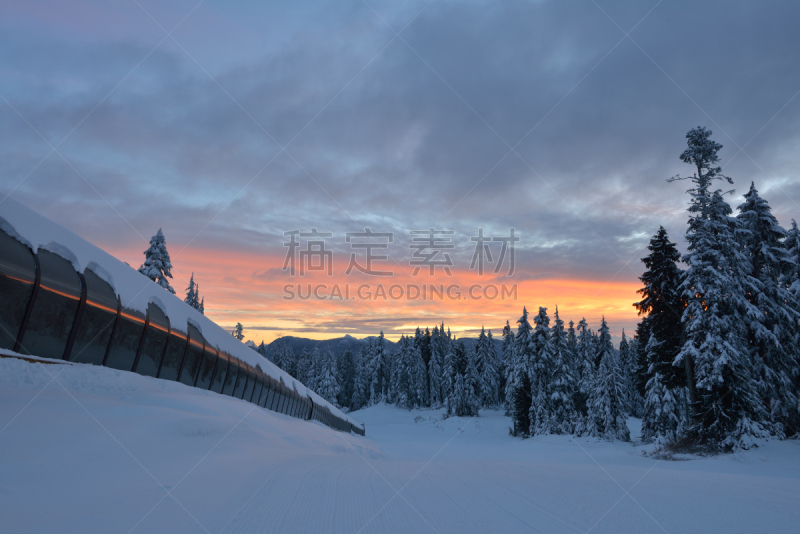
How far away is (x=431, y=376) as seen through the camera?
82125 millimetres

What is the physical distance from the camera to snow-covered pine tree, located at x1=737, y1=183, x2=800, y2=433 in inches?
846

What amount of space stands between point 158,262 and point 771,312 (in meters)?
42.2

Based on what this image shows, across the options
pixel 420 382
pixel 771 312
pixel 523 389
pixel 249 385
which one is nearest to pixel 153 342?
pixel 249 385

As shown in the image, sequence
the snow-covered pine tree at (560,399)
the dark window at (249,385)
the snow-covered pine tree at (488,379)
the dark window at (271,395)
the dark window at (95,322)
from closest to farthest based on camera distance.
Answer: the dark window at (95,322) < the dark window at (249,385) < the dark window at (271,395) < the snow-covered pine tree at (560,399) < the snow-covered pine tree at (488,379)

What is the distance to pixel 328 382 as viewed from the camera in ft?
252

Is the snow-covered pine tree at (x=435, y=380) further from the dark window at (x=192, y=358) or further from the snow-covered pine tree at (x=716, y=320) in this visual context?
the dark window at (x=192, y=358)

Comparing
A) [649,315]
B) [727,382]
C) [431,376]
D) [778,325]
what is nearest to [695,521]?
[727,382]

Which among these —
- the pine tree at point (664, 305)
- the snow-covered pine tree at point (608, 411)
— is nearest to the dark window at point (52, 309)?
the pine tree at point (664, 305)

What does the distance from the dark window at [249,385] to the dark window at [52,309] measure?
982 centimetres

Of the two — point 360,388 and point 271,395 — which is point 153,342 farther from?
point 360,388

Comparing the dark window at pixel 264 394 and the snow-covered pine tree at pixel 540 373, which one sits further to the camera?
the snow-covered pine tree at pixel 540 373

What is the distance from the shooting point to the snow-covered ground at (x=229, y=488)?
371cm

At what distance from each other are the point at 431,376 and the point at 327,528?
80957mm

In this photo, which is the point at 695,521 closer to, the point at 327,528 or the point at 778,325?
the point at 327,528
